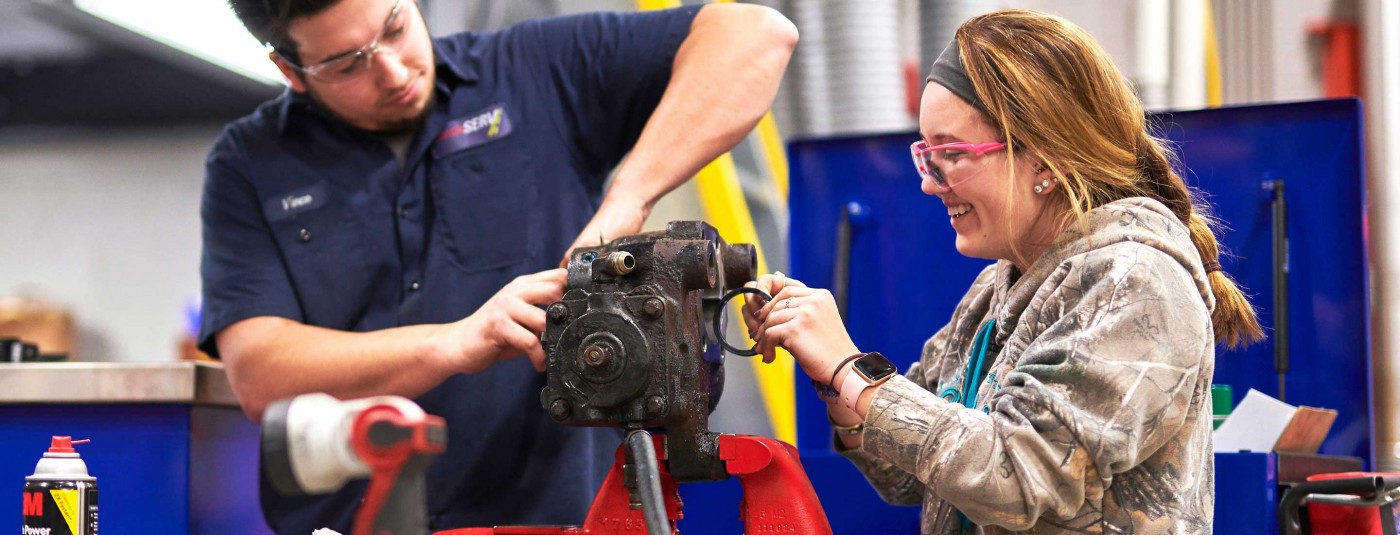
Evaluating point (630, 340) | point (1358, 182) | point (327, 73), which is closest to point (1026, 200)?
point (630, 340)

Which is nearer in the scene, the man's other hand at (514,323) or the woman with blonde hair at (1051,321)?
the woman with blonde hair at (1051,321)

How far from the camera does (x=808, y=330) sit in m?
1.30

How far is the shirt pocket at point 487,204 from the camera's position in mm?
1905

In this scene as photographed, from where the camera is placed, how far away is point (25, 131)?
14.0 feet

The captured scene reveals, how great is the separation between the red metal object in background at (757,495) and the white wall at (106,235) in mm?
3590

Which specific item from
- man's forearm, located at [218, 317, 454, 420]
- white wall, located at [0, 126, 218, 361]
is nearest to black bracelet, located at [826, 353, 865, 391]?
man's forearm, located at [218, 317, 454, 420]

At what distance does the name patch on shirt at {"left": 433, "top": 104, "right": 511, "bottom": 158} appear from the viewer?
1946 mm

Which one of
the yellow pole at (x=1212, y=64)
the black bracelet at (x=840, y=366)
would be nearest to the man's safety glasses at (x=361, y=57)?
the black bracelet at (x=840, y=366)

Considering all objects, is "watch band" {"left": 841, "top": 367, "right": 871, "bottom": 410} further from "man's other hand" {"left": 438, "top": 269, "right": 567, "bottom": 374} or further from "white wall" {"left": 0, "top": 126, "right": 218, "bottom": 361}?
"white wall" {"left": 0, "top": 126, "right": 218, "bottom": 361}

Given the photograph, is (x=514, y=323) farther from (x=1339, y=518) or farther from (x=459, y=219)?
(x=1339, y=518)

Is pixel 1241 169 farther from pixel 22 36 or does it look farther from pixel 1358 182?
pixel 22 36

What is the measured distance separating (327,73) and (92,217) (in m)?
3.18

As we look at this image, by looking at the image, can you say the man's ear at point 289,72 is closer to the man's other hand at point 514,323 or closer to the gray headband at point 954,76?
the man's other hand at point 514,323

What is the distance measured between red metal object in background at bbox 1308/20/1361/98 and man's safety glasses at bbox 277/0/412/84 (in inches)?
84.9
